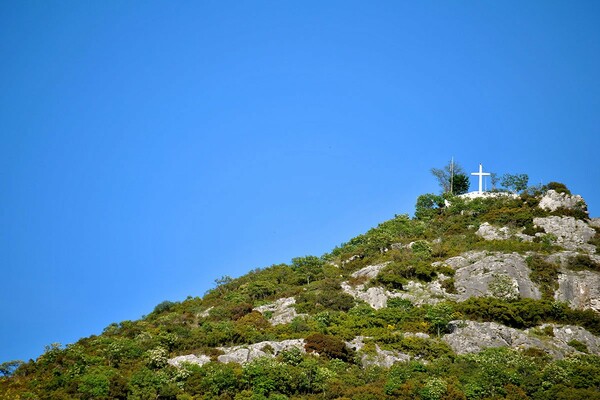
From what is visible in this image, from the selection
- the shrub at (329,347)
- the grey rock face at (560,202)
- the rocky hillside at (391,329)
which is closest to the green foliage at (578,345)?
the rocky hillside at (391,329)

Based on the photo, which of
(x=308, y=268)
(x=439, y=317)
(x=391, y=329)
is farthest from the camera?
(x=308, y=268)

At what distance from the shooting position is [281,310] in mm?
77438

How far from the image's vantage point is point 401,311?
237 feet

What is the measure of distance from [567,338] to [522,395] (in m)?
13.4

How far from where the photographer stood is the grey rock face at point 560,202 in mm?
88750

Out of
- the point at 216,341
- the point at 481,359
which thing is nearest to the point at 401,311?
the point at 481,359

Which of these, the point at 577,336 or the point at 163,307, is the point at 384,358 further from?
the point at 163,307

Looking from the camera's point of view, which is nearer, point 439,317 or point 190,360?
point 190,360

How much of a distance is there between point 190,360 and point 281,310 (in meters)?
15.2

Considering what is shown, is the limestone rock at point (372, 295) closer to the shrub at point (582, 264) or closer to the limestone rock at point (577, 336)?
the limestone rock at point (577, 336)

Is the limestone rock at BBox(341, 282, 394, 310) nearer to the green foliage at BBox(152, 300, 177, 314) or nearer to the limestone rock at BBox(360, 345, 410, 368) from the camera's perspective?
the limestone rock at BBox(360, 345, 410, 368)

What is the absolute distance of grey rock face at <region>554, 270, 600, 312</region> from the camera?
2790 inches

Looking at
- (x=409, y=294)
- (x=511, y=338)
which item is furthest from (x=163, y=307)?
(x=511, y=338)

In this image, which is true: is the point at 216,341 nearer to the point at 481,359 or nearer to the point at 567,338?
the point at 481,359
